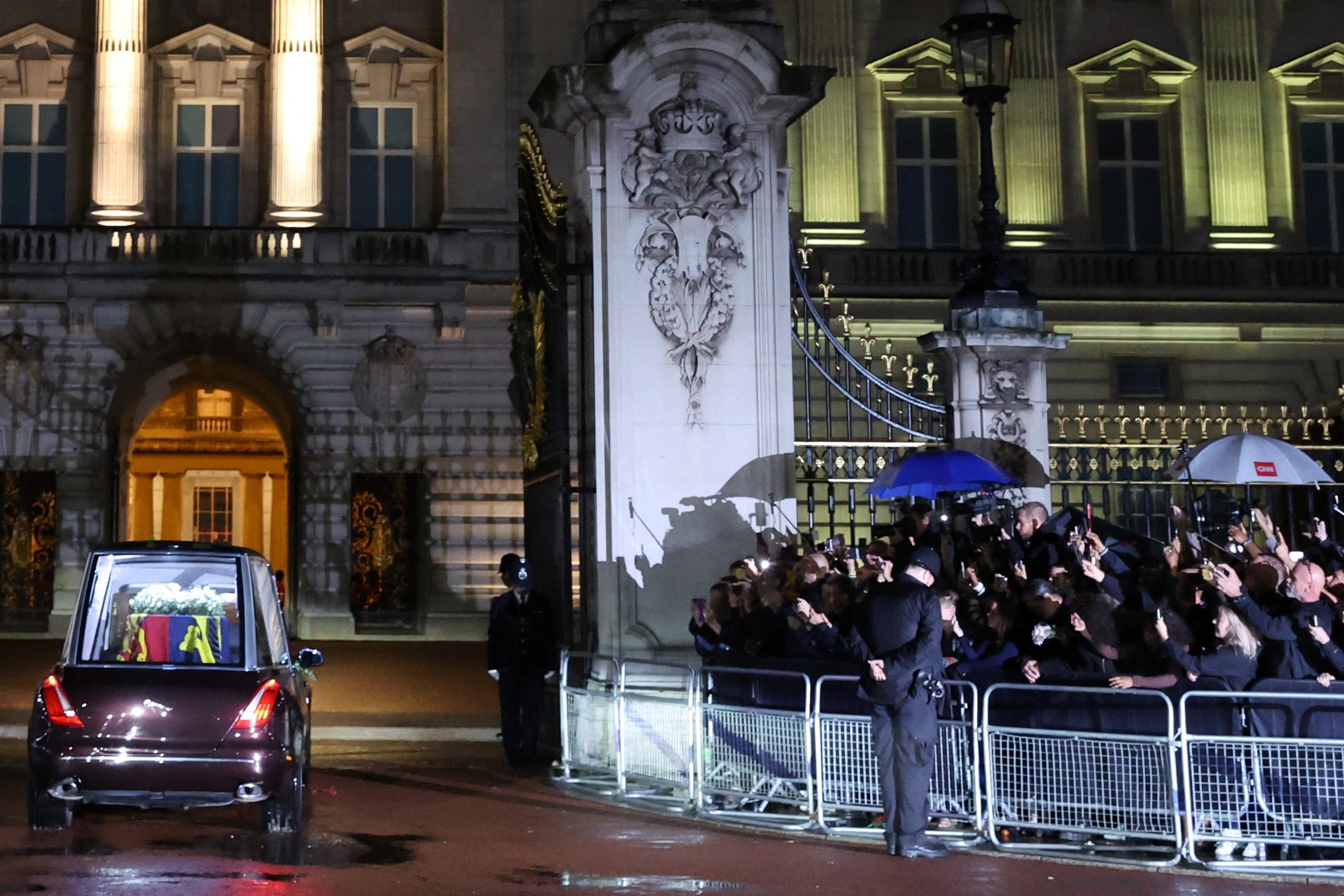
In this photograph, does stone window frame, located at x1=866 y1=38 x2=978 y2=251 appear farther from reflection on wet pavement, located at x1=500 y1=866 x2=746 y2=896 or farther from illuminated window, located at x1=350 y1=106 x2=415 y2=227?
reflection on wet pavement, located at x1=500 y1=866 x2=746 y2=896

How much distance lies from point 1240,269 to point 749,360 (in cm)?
2586

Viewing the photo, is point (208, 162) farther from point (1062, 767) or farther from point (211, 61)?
point (1062, 767)

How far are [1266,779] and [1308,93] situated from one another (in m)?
31.8

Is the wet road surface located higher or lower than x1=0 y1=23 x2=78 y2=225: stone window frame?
lower

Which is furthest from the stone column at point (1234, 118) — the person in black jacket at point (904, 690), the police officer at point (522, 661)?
the person in black jacket at point (904, 690)

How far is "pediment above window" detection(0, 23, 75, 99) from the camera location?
3659 centimetres

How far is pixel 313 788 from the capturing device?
1358cm

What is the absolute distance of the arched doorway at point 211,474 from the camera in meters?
41.9

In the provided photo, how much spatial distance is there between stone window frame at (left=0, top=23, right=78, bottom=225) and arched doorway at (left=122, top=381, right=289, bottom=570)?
24.2 feet

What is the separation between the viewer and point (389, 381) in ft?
118

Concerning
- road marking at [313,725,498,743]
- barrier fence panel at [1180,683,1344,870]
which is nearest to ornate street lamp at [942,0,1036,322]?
barrier fence panel at [1180,683,1344,870]

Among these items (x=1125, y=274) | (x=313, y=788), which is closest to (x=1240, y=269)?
Answer: (x=1125, y=274)

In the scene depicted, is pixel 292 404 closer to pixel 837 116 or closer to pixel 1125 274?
pixel 837 116

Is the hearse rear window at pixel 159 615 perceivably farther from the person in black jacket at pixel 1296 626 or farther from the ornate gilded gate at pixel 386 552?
the ornate gilded gate at pixel 386 552
